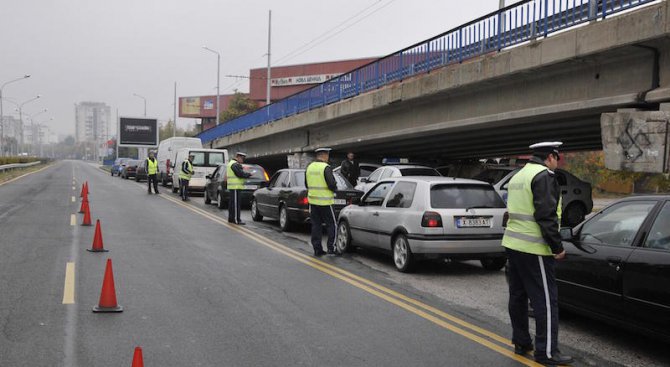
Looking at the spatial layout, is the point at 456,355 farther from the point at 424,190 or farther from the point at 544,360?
the point at 424,190

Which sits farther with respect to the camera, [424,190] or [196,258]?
[196,258]

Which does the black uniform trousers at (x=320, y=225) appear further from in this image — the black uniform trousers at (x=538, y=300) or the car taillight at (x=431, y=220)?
the black uniform trousers at (x=538, y=300)

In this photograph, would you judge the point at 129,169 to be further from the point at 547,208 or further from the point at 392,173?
the point at 547,208

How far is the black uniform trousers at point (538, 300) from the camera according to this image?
16.3 feet

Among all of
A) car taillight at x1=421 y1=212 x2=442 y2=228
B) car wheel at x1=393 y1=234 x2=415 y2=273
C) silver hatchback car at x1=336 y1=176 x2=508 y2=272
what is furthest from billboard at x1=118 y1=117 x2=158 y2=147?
car taillight at x1=421 y1=212 x2=442 y2=228

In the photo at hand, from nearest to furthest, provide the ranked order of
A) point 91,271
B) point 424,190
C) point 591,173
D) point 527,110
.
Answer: point 91,271
point 424,190
point 527,110
point 591,173

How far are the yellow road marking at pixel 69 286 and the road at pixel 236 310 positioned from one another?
1.7 inches

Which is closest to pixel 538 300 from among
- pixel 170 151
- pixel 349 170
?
pixel 349 170

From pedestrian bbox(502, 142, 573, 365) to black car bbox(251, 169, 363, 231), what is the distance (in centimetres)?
787

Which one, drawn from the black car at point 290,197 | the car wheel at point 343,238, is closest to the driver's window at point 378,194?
the car wheel at point 343,238

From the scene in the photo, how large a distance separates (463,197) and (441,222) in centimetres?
64

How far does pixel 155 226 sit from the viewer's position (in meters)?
14.0

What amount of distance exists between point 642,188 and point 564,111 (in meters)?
9.62

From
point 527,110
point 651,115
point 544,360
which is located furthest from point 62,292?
point 527,110
